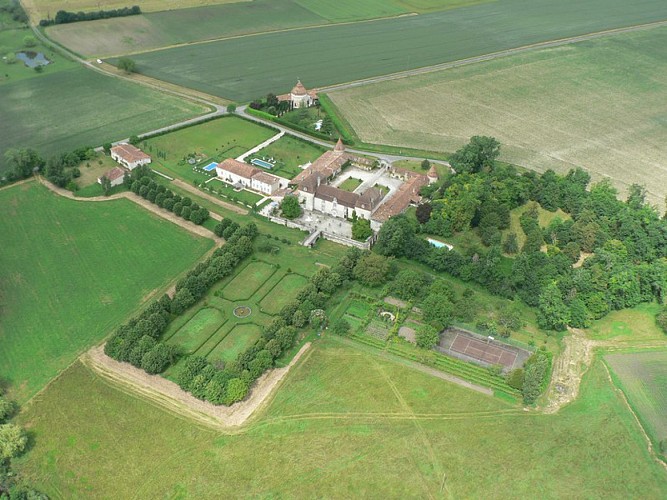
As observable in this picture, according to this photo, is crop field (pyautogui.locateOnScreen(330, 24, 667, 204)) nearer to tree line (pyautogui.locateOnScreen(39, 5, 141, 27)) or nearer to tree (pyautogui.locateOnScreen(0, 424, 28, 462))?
tree (pyautogui.locateOnScreen(0, 424, 28, 462))

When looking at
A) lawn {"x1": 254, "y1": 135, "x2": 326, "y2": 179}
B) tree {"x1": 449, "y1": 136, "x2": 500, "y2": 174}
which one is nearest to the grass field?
lawn {"x1": 254, "y1": 135, "x2": 326, "y2": 179}

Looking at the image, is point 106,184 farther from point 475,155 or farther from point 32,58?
point 32,58

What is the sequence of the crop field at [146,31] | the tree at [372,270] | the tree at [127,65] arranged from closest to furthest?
the tree at [372,270] → the tree at [127,65] → the crop field at [146,31]

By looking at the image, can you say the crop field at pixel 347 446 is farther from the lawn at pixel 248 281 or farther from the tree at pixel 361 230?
the tree at pixel 361 230

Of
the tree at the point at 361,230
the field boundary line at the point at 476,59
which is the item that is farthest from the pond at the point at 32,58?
the tree at the point at 361,230

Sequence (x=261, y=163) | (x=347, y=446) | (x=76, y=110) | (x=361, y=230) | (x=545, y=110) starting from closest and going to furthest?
1. (x=347, y=446)
2. (x=361, y=230)
3. (x=261, y=163)
4. (x=76, y=110)
5. (x=545, y=110)

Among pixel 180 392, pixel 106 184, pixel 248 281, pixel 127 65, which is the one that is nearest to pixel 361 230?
pixel 248 281
